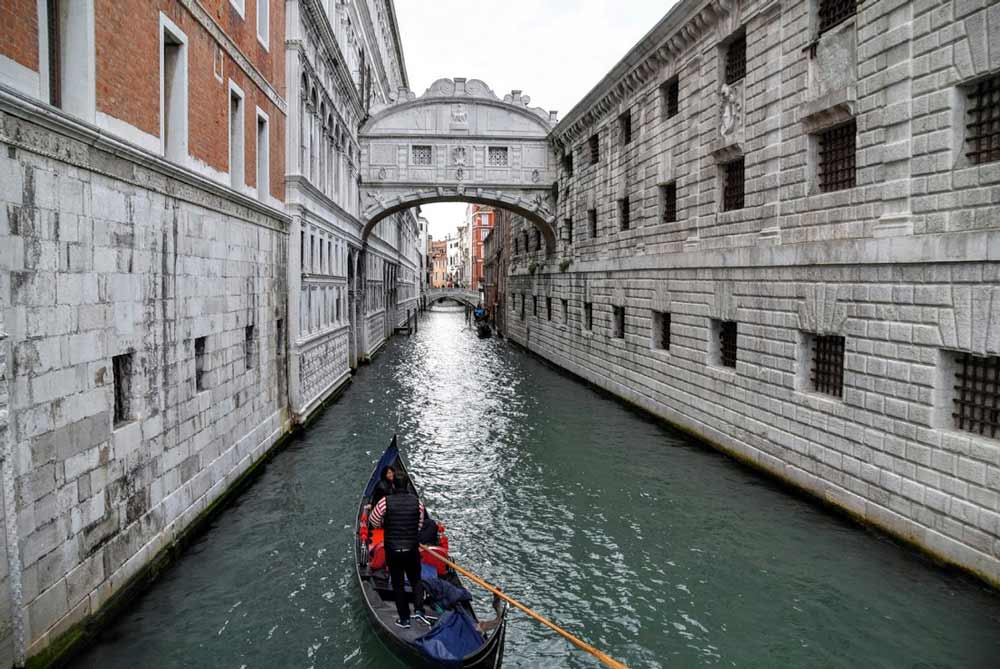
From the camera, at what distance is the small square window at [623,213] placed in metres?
20.0

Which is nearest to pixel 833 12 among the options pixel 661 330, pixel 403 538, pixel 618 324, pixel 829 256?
pixel 829 256

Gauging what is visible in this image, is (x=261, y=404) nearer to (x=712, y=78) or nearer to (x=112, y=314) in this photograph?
(x=112, y=314)

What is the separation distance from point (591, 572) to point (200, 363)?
562 centimetres

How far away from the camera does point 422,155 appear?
86.8 ft

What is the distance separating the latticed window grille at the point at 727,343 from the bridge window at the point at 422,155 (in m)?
15.4

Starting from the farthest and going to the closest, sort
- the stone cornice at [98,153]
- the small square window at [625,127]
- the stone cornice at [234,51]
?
1. the small square window at [625,127]
2. the stone cornice at [234,51]
3. the stone cornice at [98,153]

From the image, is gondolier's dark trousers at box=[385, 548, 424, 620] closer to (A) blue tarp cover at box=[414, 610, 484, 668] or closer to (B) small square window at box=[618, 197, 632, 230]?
(A) blue tarp cover at box=[414, 610, 484, 668]

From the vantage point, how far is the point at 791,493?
10836mm

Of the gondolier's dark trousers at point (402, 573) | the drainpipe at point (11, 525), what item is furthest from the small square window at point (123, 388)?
the gondolier's dark trousers at point (402, 573)

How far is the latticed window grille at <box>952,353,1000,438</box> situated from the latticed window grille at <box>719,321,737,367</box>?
5.54 meters

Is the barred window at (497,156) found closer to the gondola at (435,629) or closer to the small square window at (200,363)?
the small square window at (200,363)

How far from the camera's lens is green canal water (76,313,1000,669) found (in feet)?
21.2

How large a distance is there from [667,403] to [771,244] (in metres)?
5.31

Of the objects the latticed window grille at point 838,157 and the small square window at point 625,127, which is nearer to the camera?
the latticed window grille at point 838,157
